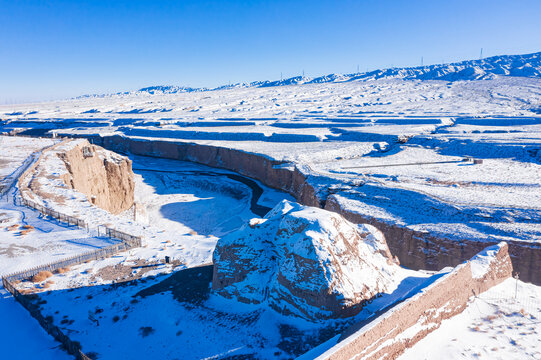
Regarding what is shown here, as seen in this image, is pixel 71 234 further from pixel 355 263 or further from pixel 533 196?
pixel 533 196

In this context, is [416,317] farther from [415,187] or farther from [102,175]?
[102,175]

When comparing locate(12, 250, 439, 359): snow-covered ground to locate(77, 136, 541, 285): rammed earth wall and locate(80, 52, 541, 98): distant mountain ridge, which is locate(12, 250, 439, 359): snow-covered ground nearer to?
locate(77, 136, 541, 285): rammed earth wall

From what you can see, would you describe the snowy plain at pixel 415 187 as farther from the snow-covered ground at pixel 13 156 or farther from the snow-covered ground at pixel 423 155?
the snow-covered ground at pixel 13 156

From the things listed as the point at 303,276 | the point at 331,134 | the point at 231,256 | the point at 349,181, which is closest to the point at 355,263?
the point at 303,276

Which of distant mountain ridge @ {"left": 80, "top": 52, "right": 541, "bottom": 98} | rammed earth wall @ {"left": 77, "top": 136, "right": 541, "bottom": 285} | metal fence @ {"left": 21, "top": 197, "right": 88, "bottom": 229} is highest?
distant mountain ridge @ {"left": 80, "top": 52, "right": 541, "bottom": 98}

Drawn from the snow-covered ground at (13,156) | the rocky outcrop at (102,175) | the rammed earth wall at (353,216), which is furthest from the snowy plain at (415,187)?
the snow-covered ground at (13,156)

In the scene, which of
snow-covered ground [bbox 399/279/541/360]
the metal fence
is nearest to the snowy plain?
snow-covered ground [bbox 399/279/541/360]
